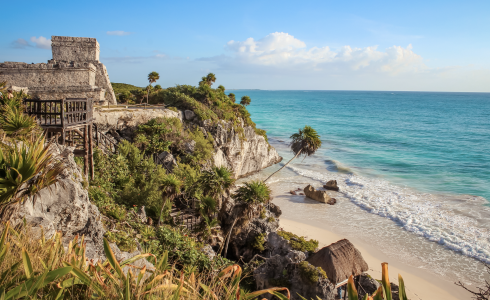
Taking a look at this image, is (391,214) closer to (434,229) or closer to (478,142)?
(434,229)

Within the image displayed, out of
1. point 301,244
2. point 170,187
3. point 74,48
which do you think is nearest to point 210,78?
point 74,48

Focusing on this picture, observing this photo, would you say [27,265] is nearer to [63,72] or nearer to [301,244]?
[301,244]

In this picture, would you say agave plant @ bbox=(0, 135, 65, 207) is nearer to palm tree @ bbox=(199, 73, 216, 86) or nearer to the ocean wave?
the ocean wave

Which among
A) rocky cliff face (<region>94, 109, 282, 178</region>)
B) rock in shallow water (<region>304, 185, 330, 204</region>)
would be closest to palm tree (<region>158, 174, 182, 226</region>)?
rocky cliff face (<region>94, 109, 282, 178</region>)

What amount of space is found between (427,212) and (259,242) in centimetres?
1545

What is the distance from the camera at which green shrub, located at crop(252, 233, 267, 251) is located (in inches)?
572

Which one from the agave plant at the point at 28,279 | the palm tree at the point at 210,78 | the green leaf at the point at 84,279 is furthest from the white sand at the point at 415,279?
the palm tree at the point at 210,78

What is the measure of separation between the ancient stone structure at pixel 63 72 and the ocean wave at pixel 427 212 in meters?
23.4

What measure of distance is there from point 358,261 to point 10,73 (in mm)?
23743

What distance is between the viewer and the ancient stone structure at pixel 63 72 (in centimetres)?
1923

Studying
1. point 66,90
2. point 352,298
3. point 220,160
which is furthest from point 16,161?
point 220,160

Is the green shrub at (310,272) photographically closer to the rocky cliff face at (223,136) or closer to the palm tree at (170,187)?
the palm tree at (170,187)

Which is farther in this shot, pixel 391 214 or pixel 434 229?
pixel 391 214

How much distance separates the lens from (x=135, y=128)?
902 inches
